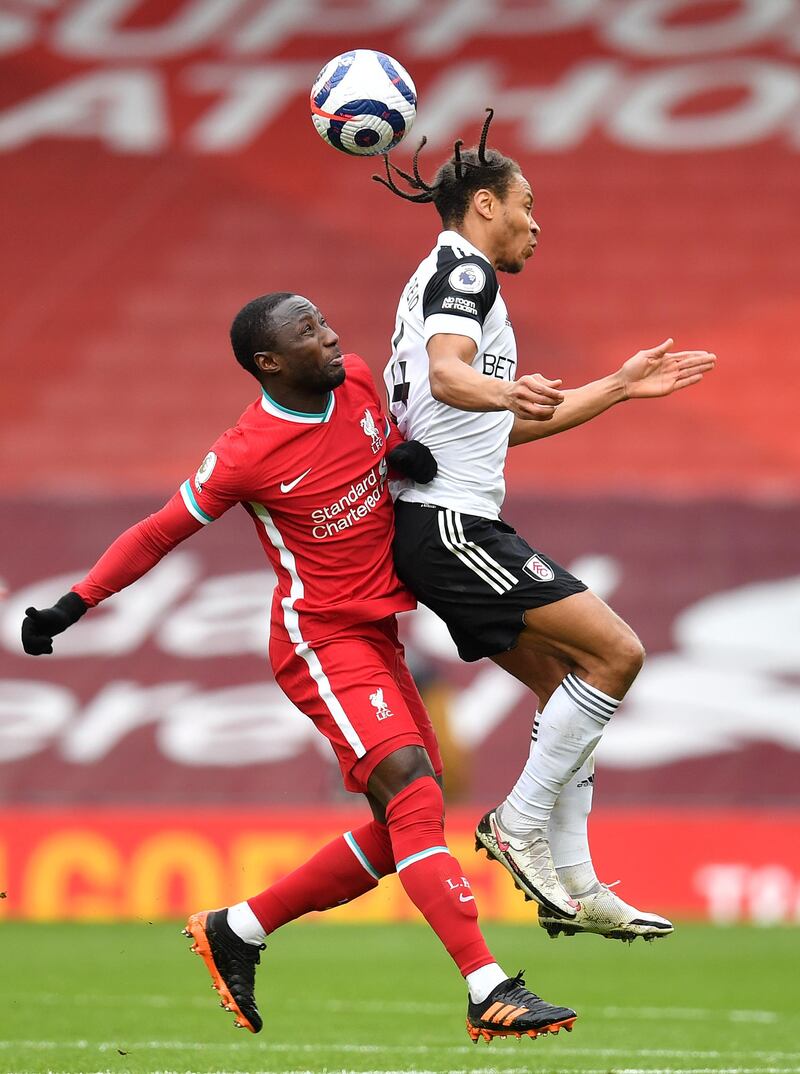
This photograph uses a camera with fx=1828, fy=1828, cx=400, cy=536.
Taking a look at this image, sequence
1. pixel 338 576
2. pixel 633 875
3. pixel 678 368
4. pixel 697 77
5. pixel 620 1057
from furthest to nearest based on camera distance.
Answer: pixel 697 77
pixel 633 875
pixel 620 1057
pixel 338 576
pixel 678 368

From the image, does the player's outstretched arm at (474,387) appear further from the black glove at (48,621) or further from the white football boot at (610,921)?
the white football boot at (610,921)

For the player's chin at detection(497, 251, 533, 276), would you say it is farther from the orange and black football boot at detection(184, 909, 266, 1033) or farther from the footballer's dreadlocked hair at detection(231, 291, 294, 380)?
the orange and black football boot at detection(184, 909, 266, 1033)

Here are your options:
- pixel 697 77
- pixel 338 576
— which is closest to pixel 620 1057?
pixel 338 576

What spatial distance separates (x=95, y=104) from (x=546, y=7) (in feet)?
16.2

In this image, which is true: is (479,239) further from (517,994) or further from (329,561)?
(517,994)

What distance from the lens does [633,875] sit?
1355 cm

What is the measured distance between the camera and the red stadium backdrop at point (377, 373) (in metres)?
13.8

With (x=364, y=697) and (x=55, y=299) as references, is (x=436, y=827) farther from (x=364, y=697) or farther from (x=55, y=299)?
(x=55, y=299)

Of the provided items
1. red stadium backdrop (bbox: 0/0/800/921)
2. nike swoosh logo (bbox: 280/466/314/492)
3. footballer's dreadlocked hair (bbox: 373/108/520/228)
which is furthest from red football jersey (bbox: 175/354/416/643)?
red stadium backdrop (bbox: 0/0/800/921)

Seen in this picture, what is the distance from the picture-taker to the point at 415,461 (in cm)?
641

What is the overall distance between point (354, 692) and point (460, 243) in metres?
1.61

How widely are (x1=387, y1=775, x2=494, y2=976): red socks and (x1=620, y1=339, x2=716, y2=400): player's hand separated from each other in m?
1.51

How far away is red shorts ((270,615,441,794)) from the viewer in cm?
626

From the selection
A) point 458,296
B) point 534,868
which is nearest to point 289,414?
point 458,296
